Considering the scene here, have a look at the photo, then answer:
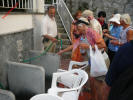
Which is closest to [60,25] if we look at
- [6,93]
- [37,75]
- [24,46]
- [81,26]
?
[24,46]

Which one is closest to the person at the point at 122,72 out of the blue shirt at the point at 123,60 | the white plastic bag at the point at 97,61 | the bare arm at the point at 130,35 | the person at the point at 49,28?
the blue shirt at the point at 123,60

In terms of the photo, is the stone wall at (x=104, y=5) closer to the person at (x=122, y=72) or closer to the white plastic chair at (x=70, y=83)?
the white plastic chair at (x=70, y=83)

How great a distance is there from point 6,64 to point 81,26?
139 cm

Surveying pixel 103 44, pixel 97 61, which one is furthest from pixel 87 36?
pixel 97 61

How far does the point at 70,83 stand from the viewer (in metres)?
2.37

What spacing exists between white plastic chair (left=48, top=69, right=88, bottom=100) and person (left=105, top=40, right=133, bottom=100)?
0.79 m

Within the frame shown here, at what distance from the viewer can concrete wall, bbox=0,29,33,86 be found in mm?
2305

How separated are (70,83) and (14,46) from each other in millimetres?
1306

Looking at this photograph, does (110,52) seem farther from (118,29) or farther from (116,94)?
(116,94)

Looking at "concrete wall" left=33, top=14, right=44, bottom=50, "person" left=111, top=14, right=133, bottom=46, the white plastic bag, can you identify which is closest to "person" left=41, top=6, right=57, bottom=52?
"concrete wall" left=33, top=14, right=44, bottom=50

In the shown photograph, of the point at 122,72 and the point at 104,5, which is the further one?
the point at 104,5

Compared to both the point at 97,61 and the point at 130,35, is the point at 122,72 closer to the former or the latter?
the point at 97,61

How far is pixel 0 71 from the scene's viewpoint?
2.32 m

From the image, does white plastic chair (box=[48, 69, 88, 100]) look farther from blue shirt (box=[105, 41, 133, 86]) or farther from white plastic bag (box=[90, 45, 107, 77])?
blue shirt (box=[105, 41, 133, 86])
